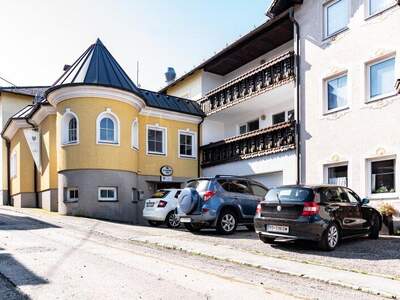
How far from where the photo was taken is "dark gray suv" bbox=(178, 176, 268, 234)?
1209 cm

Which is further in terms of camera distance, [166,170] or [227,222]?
[166,170]

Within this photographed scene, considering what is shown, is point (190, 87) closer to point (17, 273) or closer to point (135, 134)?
point (135, 134)

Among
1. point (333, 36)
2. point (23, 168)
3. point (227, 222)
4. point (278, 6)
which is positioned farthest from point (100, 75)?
point (333, 36)

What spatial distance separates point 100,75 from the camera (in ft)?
60.9

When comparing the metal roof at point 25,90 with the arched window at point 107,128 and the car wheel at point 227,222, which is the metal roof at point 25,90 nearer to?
the arched window at point 107,128

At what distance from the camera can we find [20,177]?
2402 cm

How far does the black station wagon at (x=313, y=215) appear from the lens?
9125 millimetres

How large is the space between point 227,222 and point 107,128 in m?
8.60

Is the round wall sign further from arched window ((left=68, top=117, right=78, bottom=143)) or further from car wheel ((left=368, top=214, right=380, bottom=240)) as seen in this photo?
car wheel ((left=368, top=214, right=380, bottom=240))

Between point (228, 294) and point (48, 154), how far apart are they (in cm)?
1749

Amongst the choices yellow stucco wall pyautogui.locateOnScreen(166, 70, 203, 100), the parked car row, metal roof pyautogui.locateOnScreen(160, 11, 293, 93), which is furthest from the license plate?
yellow stucco wall pyautogui.locateOnScreen(166, 70, 203, 100)

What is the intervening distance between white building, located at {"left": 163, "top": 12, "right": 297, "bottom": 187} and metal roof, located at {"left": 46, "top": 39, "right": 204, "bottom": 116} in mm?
2758

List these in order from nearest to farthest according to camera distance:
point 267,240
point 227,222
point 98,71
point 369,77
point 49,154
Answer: point 267,240 → point 227,222 → point 369,77 → point 98,71 → point 49,154

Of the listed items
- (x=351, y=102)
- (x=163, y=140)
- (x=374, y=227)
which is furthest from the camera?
(x=163, y=140)
